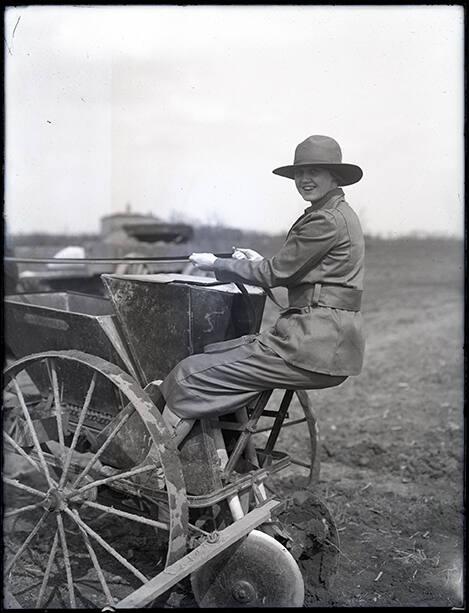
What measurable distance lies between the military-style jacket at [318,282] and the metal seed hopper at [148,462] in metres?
0.33

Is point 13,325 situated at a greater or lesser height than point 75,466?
greater

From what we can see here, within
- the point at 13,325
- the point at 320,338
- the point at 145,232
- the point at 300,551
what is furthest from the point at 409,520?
the point at 145,232

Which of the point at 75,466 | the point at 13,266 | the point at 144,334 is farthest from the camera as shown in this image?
the point at 13,266

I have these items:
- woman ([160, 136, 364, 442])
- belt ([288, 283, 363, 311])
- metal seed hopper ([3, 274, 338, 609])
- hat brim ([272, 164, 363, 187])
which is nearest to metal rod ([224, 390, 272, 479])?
metal seed hopper ([3, 274, 338, 609])

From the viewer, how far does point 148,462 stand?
3174 millimetres

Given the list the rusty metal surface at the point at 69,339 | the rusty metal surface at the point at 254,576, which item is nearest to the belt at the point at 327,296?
the rusty metal surface at the point at 69,339

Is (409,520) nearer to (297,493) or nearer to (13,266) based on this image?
(297,493)

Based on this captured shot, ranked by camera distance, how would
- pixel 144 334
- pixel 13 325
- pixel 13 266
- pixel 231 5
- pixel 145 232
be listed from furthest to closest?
pixel 145 232 → pixel 13 266 → pixel 13 325 → pixel 144 334 → pixel 231 5

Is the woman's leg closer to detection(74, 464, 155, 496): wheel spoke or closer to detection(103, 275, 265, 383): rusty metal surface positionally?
detection(103, 275, 265, 383): rusty metal surface

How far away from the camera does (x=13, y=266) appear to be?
639 centimetres

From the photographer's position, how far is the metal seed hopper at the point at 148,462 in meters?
3.07

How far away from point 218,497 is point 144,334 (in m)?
0.94

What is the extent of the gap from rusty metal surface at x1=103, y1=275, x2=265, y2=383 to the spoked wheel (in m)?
0.25

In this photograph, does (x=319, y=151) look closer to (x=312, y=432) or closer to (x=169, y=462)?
(x=169, y=462)
